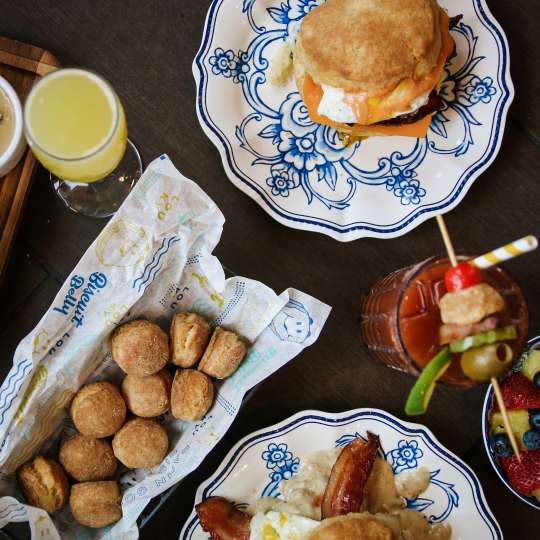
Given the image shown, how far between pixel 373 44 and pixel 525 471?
1006mm

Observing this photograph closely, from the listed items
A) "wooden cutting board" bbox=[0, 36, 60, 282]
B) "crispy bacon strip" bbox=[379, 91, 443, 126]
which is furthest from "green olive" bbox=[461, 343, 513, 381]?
"wooden cutting board" bbox=[0, 36, 60, 282]

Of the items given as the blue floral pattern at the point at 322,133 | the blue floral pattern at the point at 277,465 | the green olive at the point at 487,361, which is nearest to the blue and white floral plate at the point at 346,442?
the blue floral pattern at the point at 277,465

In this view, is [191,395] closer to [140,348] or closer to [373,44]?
[140,348]

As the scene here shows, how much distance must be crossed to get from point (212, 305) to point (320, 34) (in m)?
0.64

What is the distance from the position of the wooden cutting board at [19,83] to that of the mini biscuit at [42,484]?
0.44 meters

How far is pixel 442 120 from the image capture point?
62.0 inches

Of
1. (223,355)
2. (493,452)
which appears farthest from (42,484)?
(493,452)

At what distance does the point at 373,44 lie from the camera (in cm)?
139

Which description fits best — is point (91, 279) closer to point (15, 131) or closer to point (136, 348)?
point (136, 348)

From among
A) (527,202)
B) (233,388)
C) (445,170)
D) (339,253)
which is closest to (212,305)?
(233,388)

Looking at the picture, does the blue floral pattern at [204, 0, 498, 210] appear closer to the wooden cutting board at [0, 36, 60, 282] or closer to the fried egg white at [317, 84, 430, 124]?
the fried egg white at [317, 84, 430, 124]

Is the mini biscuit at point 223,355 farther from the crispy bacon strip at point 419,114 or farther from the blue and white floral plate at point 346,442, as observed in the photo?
the crispy bacon strip at point 419,114

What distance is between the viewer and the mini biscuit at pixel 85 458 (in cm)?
146

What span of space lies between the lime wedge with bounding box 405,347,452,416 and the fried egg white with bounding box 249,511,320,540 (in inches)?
15.7
